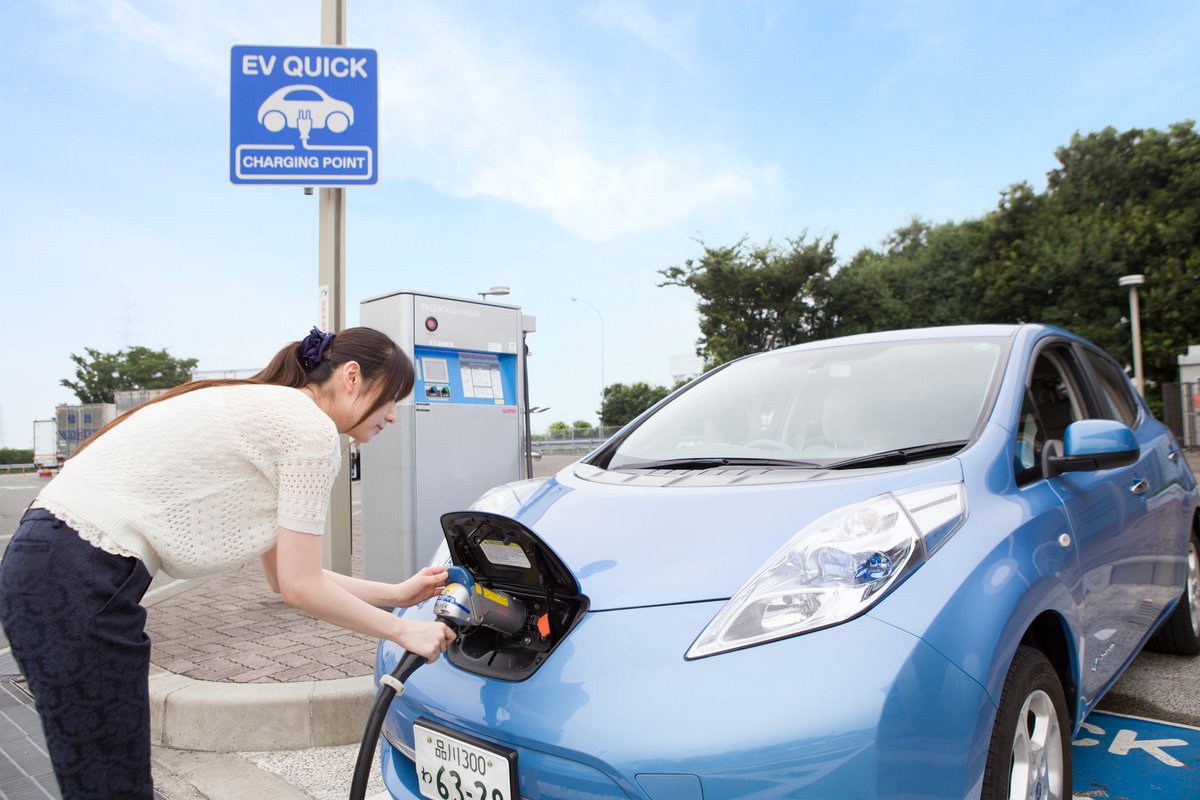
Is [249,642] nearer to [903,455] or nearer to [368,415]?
[368,415]

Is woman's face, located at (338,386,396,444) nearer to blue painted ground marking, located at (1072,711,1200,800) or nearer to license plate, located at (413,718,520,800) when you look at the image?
license plate, located at (413,718,520,800)

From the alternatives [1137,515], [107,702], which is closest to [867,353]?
[1137,515]

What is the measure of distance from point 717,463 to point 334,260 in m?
3.45

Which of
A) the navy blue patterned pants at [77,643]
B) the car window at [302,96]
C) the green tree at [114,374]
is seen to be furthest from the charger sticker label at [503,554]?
the green tree at [114,374]

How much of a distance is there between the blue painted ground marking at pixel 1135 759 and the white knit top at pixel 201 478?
240 centimetres

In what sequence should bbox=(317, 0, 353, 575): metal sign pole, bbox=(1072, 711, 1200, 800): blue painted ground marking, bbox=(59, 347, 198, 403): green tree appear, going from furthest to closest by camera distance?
bbox=(59, 347, 198, 403): green tree < bbox=(317, 0, 353, 575): metal sign pole < bbox=(1072, 711, 1200, 800): blue painted ground marking

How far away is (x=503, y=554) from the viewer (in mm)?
1807

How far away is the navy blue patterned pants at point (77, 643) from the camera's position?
4.78ft

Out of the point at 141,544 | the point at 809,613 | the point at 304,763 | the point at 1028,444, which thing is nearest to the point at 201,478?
the point at 141,544

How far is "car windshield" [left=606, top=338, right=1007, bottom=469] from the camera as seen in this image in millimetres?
2270

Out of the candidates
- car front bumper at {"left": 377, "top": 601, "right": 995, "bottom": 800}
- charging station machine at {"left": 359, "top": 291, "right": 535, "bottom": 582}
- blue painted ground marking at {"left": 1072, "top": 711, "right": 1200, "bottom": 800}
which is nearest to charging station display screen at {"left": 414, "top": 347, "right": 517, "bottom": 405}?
charging station machine at {"left": 359, "top": 291, "right": 535, "bottom": 582}

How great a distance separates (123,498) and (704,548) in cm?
117

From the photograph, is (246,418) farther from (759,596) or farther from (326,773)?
(326,773)

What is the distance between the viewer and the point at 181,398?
1.65 metres
